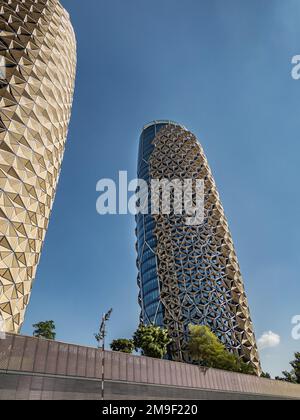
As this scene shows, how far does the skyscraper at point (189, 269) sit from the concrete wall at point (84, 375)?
730 inches

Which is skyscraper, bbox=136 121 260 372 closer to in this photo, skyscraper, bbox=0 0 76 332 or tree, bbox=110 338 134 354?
tree, bbox=110 338 134 354

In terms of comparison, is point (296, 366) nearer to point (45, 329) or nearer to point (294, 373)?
point (294, 373)

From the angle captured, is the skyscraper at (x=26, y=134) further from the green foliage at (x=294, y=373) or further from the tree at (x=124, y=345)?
the green foliage at (x=294, y=373)

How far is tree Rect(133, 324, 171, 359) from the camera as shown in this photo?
25.2 meters

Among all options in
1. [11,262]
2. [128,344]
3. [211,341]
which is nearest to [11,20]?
[11,262]

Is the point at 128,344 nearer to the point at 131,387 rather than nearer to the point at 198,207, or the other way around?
the point at 131,387

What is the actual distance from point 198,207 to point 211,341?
2732 centimetres

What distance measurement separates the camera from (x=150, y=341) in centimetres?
2533

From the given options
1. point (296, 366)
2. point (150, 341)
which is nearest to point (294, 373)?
point (296, 366)

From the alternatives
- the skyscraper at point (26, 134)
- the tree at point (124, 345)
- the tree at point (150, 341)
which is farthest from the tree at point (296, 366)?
the skyscraper at point (26, 134)

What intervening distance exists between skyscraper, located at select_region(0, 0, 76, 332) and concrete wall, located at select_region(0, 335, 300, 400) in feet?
11.8

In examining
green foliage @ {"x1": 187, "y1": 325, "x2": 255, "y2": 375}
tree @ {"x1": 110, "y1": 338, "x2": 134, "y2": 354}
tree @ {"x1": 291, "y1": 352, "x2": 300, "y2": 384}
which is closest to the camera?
tree @ {"x1": 110, "y1": 338, "x2": 134, "y2": 354}

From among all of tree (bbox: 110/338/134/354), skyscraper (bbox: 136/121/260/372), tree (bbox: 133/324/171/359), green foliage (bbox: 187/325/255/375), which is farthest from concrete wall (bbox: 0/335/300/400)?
skyscraper (bbox: 136/121/260/372)

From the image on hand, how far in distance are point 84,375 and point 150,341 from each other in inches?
402
